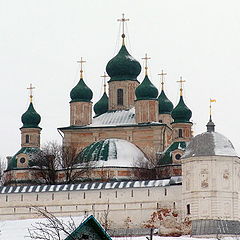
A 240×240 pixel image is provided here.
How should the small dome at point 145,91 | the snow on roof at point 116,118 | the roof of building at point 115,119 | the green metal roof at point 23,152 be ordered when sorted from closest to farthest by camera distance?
the small dome at point 145,91 < the green metal roof at point 23,152 < the roof of building at point 115,119 < the snow on roof at point 116,118

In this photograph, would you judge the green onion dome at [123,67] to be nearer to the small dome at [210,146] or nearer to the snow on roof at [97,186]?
the snow on roof at [97,186]

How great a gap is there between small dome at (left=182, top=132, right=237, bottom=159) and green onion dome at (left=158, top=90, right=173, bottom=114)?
65.2 ft

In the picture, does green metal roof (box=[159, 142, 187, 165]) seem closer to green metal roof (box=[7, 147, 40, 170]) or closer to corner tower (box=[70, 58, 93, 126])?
corner tower (box=[70, 58, 93, 126])

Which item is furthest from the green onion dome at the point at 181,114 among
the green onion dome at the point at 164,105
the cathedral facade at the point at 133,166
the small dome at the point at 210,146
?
the small dome at the point at 210,146

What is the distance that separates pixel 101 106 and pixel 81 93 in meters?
3.06

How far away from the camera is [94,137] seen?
209 feet

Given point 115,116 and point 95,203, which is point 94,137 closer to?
point 115,116

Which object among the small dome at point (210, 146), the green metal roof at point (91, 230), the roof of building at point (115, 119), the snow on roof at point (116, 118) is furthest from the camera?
the snow on roof at point (116, 118)

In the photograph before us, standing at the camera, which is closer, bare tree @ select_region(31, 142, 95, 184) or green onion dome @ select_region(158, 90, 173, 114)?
bare tree @ select_region(31, 142, 95, 184)

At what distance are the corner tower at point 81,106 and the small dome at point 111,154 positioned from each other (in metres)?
3.54

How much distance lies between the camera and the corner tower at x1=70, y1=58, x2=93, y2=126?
6425cm

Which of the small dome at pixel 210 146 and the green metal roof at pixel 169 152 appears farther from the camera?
the green metal roof at pixel 169 152

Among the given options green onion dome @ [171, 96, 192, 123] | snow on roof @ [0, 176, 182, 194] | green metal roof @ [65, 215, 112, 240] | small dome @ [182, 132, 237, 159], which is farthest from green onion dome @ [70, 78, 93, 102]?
green metal roof @ [65, 215, 112, 240]

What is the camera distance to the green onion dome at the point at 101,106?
219 ft
